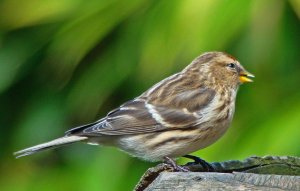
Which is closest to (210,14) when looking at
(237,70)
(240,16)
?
(240,16)

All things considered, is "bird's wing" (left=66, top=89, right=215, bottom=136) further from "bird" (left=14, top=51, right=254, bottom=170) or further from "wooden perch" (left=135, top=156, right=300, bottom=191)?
"wooden perch" (left=135, top=156, right=300, bottom=191)

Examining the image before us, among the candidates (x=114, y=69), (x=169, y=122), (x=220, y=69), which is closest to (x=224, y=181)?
(x=169, y=122)

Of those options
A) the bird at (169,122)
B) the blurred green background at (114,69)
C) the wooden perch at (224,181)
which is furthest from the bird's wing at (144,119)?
the wooden perch at (224,181)

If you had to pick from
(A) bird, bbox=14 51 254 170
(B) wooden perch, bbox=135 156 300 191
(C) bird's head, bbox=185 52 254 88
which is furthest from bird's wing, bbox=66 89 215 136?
(B) wooden perch, bbox=135 156 300 191

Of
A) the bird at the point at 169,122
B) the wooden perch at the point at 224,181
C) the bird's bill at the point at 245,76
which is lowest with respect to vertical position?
the wooden perch at the point at 224,181

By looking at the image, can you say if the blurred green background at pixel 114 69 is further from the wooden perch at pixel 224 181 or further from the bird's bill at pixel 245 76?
the wooden perch at pixel 224 181

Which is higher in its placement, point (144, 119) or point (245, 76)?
point (245, 76)

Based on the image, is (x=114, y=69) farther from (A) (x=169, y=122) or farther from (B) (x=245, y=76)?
(A) (x=169, y=122)
